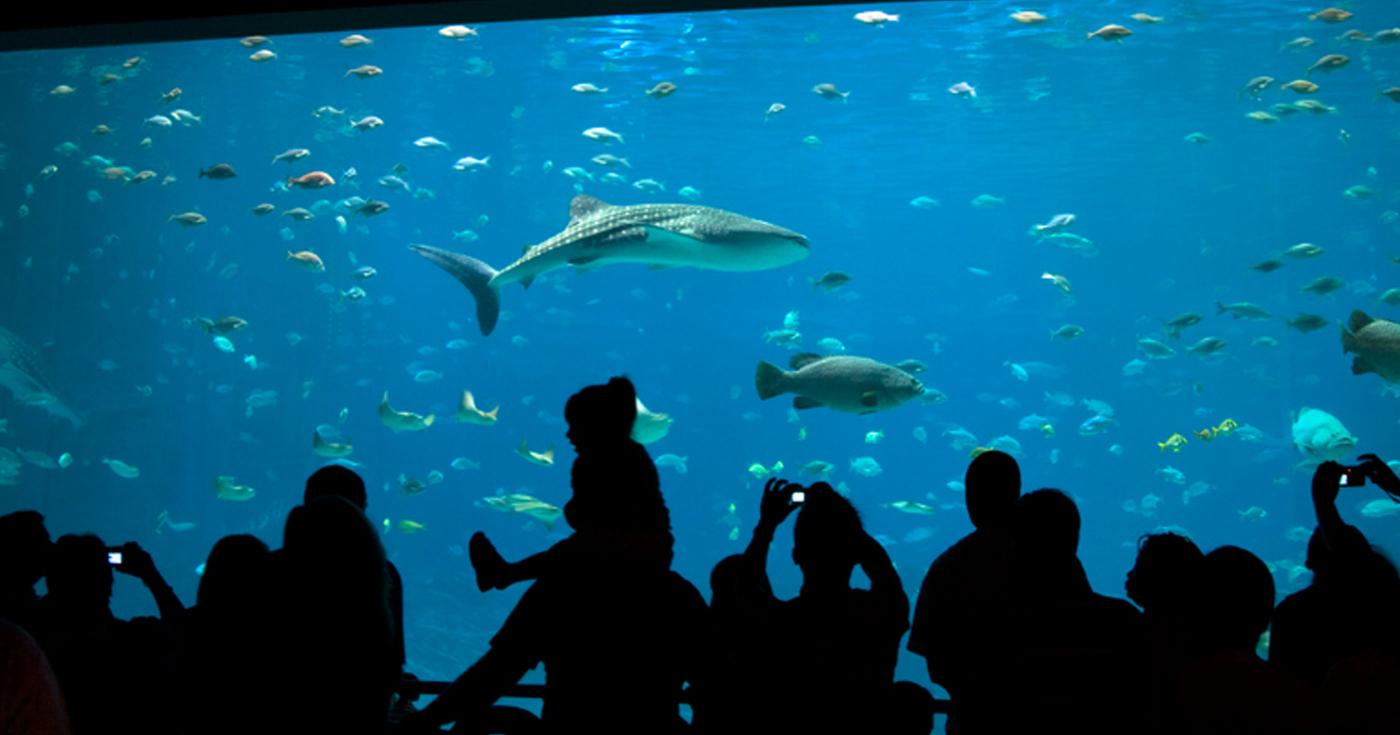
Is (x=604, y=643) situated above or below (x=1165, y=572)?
above

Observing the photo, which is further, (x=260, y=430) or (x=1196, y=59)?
(x=260, y=430)

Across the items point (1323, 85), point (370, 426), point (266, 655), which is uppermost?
point (266, 655)

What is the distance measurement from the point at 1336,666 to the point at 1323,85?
88.5 feet

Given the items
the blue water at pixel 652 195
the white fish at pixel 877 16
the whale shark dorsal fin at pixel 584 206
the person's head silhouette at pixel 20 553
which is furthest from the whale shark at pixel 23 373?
the person's head silhouette at pixel 20 553

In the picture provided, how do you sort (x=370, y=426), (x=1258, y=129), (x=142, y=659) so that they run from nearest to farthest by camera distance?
(x=142, y=659) < (x=1258, y=129) < (x=370, y=426)

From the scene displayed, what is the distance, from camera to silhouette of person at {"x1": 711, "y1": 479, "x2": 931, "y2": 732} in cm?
233

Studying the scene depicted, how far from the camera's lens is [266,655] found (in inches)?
79.2

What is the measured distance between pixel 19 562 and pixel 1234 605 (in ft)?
11.5

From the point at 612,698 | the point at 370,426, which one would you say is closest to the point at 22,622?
the point at 612,698

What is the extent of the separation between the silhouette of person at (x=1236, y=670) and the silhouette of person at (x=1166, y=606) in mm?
34

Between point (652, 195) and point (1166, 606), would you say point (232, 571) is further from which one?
point (652, 195)

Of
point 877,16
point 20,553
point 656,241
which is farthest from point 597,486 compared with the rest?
point 877,16

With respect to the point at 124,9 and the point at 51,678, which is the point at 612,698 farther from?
the point at 124,9

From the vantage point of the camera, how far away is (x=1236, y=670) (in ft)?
7.06
